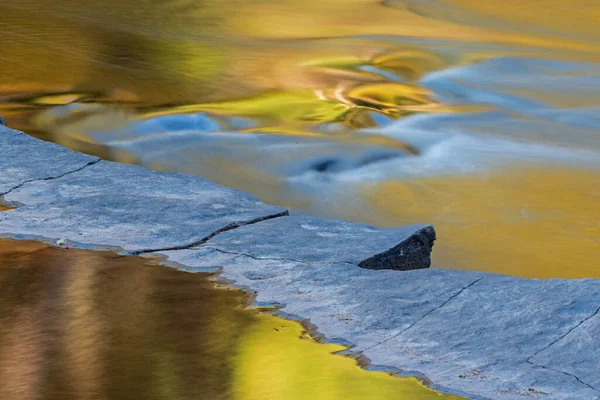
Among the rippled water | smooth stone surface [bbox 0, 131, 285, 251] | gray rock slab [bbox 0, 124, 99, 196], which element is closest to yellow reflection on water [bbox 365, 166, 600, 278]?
the rippled water

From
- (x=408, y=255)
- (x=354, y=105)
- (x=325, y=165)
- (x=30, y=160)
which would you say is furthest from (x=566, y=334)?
(x=354, y=105)

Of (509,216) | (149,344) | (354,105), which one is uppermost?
(149,344)

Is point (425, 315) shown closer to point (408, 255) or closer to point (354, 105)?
point (408, 255)

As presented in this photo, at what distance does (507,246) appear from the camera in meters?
3.24

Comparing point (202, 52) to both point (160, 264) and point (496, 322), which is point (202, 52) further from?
point (496, 322)

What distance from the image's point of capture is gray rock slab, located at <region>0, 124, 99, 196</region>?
7.98 ft

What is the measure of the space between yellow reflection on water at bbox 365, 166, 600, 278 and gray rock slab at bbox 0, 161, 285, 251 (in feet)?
3.25

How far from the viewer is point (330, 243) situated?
2014 mm

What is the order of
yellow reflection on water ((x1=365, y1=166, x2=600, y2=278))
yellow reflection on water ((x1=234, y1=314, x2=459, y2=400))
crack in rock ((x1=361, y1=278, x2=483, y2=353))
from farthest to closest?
yellow reflection on water ((x1=365, y1=166, x2=600, y2=278)), crack in rock ((x1=361, y1=278, x2=483, y2=353)), yellow reflection on water ((x1=234, y1=314, x2=459, y2=400))

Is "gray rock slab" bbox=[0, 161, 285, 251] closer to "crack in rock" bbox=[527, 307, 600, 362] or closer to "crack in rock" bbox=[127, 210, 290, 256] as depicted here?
"crack in rock" bbox=[127, 210, 290, 256]

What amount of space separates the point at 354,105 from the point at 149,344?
3.37 metres

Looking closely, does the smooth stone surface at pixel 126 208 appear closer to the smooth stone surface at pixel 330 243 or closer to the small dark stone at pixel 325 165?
the smooth stone surface at pixel 330 243

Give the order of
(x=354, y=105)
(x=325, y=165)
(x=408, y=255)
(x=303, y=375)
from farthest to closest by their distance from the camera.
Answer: (x=354, y=105) < (x=325, y=165) < (x=408, y=255) < (x=303, y=375)

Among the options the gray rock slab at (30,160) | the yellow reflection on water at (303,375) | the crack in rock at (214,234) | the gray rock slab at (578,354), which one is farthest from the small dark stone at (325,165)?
the gray rock slab at (578,354)
